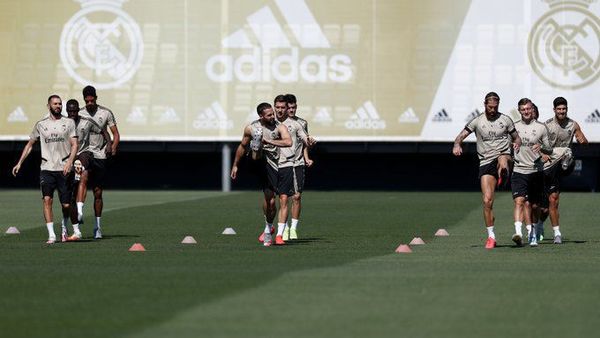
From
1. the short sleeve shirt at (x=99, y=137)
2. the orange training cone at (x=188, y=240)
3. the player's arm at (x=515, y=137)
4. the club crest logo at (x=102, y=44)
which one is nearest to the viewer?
the player's arm at (x=515, y=137)

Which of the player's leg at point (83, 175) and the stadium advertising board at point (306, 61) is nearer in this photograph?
the player's leg at point (83, 175)

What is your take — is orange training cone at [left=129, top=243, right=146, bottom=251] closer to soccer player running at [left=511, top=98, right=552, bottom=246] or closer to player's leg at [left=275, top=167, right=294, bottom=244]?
player's leg at [left=275, top=167, right=294, bottom=244]

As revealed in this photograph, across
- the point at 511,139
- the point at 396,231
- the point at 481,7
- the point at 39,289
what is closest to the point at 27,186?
the point at 481,7

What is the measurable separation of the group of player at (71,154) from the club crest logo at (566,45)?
2320 centimetres

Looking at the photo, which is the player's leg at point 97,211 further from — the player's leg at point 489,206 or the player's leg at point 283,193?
the player's leg at point 489,206

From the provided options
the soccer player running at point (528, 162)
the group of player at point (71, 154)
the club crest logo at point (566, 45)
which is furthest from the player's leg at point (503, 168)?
the club crest logo at point (566, 45)

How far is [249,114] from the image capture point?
153 ft

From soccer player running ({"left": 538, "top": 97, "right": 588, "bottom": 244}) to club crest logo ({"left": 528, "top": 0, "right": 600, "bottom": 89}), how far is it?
75.4ft

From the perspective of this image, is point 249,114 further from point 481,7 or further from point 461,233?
point 461,233

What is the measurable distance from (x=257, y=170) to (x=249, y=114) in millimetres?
24145

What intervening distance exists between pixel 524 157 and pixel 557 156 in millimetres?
691

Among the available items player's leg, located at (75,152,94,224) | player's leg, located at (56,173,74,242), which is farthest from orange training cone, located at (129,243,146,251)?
player's leg, located at (75,152,94,224)

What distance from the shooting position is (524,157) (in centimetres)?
2233

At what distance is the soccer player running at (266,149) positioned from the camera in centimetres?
2205
